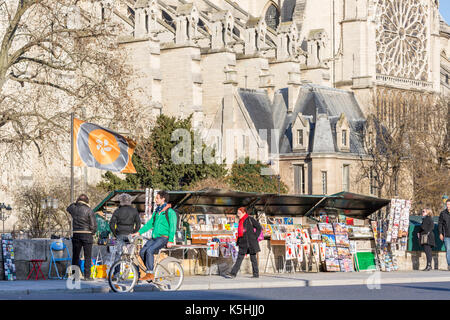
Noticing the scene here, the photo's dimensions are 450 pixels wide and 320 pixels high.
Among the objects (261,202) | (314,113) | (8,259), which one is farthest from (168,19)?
(8,259)

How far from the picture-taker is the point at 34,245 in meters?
21.2

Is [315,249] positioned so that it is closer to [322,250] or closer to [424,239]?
[322,250]

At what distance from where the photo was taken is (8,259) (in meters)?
20.6

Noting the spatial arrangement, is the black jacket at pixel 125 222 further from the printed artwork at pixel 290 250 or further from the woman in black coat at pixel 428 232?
the woman in black coat at pixel 428 232

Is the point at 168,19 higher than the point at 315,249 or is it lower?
higher

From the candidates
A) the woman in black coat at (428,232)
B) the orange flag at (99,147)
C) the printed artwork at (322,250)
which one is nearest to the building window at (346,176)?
the woman in black coat at (428,232)

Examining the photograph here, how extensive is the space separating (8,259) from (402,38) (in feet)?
185

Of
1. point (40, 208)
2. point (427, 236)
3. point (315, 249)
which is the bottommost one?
point (315, 249)

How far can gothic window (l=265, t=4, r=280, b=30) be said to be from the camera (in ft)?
261

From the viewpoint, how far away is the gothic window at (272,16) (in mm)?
79438

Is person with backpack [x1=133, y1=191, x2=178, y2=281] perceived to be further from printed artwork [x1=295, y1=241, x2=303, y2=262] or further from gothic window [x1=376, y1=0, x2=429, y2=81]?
gothic window [x1=376, y1=0, x2=429, y2=81]

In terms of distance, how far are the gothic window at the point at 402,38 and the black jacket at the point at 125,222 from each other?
174 feet

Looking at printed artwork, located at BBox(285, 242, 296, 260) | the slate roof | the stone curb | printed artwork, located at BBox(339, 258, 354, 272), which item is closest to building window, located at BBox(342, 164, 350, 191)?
the slate roof
